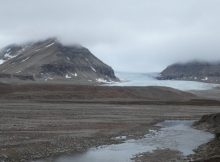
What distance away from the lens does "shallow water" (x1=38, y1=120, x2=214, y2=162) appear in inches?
1207

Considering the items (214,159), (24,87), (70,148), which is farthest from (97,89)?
(214,159)

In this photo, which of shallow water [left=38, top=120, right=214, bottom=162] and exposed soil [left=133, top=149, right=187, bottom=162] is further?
shallow water [left=38, top=120, right=214, bottom=162]

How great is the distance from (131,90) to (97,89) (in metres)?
9.02

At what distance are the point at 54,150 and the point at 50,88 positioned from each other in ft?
292

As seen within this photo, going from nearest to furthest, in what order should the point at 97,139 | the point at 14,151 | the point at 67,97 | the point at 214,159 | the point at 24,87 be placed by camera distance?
the point at 214,159 < the point at 14,151 < the point at 97,139 < the point at 67,97 < the point at 24,87

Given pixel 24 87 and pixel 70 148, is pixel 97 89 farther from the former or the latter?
pixel 70 148

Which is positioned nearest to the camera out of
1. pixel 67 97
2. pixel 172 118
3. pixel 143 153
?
pixel 143 153

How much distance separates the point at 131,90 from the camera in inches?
4914

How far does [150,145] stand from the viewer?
125 feet

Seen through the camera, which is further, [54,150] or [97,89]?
[97,89]

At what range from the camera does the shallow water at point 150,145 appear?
3066cm

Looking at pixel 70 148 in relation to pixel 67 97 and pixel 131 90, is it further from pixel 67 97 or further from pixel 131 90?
pixel 131 90

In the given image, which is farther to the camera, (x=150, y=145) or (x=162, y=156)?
(x=150, y=145)

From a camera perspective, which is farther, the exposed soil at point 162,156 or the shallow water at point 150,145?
the shallow water at point 150,145
